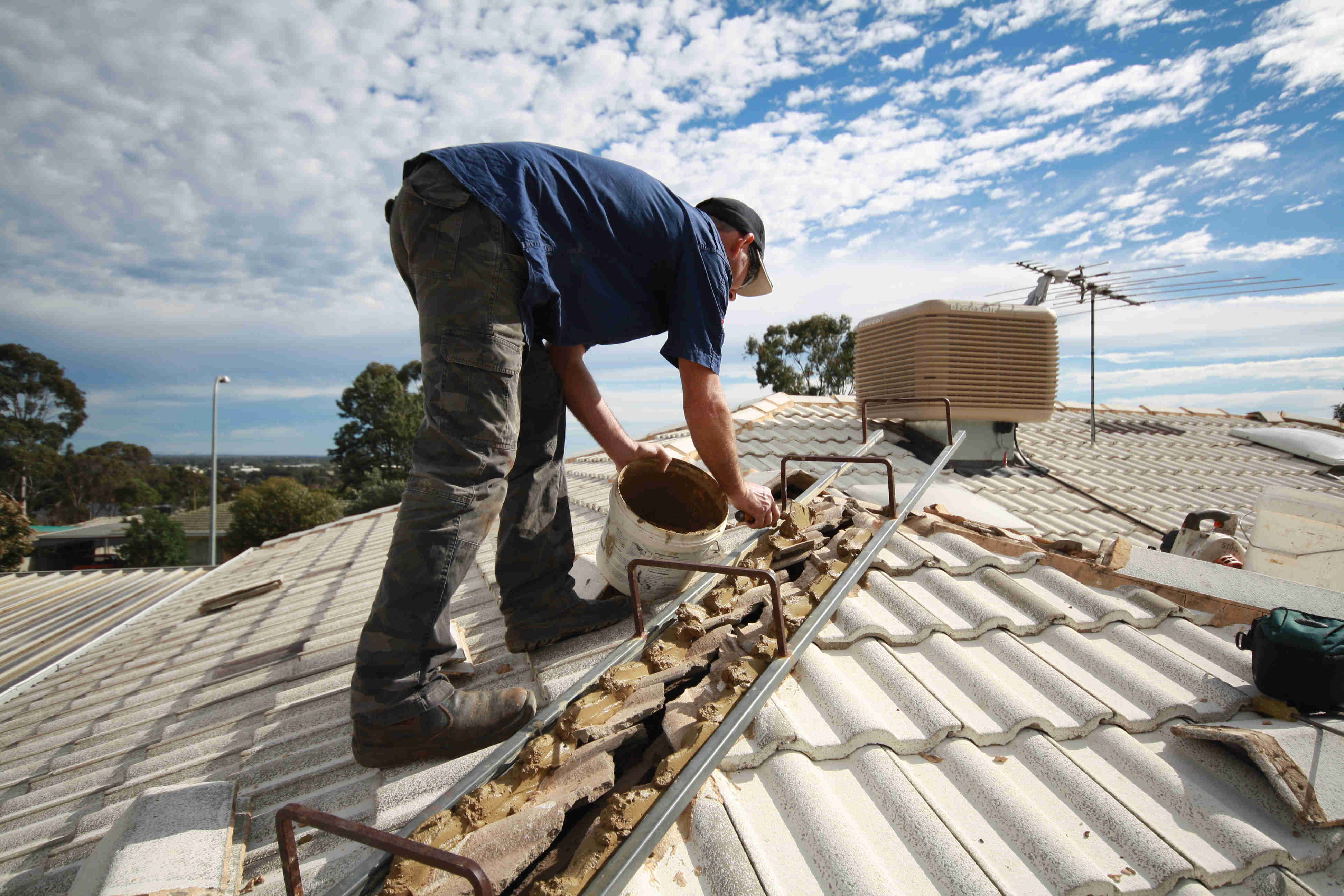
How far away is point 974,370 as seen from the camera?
8289mm

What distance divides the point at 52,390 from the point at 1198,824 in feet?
192

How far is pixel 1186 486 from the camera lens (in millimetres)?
8750

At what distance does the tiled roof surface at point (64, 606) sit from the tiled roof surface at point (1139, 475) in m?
8.08

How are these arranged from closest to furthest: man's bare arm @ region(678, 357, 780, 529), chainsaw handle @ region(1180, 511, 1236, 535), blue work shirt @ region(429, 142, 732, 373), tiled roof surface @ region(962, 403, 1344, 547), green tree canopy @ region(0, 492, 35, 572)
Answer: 1. blue work shirt @ region(429, 142, 732, 373)
2. man's bare arm @ region(678, 357, 780, 529)
3. chainsaw handle @ region(1180, 511, 1236, 535)
4. tiled roof surface @ region(962, 403, 1344, 547)
5. green tree canopy @ region(0, 492, 35, 572)

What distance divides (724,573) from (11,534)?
91.2ft

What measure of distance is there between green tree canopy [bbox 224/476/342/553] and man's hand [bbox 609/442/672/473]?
3169cm

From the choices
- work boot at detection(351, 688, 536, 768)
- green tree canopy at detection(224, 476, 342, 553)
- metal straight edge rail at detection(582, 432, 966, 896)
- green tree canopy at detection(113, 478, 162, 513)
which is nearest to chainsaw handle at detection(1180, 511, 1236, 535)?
metal straight edge rail at detection(582, 432, 966, 896)

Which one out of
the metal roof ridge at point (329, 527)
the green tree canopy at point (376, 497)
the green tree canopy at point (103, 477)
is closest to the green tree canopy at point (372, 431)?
the green tree canopy at point (376, 497)

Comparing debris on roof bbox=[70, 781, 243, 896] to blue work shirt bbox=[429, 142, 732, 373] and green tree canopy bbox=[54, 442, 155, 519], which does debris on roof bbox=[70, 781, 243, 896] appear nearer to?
blue work shirt bbox=[429, 142, 732, 373]

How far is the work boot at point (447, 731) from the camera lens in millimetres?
1728

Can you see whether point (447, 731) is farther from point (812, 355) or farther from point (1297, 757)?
point (812, 355)

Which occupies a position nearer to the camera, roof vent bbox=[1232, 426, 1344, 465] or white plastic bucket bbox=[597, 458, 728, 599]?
white plastic bucket bbox=[597, 458, 728, 599]

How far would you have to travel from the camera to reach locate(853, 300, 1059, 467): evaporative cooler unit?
8180mm

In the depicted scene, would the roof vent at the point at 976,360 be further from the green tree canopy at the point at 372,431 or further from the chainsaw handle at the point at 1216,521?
the green tree canopy at the point at 372,431
